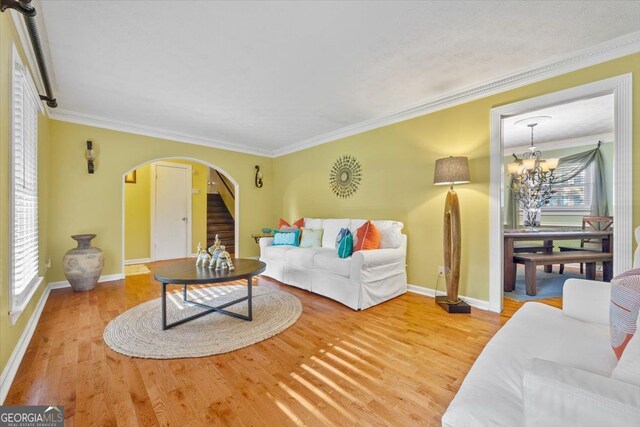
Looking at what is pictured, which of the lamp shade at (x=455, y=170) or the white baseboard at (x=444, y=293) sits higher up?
the lamp shade at (x=455, y=170)

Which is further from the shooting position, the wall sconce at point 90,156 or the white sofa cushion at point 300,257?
the wall sconce at point 90,156

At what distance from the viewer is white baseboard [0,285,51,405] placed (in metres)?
1.54

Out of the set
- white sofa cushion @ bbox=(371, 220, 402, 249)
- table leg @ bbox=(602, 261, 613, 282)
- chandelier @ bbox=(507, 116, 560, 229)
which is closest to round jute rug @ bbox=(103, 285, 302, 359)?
white sofa cushion @ bbox=(371, 220, 402, 249)

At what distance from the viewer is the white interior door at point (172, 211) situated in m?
5.73

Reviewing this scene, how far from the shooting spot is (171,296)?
3291 millimetres

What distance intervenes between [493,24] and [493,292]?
2.43m

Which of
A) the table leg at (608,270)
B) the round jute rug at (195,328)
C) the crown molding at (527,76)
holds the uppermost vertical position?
the crown molding at (527,76)

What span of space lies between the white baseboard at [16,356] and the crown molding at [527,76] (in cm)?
419

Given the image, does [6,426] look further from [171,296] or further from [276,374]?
[171,296]

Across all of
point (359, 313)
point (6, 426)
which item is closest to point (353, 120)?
point (359, 313)

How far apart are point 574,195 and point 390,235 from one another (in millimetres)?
4709

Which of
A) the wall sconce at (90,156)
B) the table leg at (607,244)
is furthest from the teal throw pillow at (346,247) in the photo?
the table leg at (607,244)

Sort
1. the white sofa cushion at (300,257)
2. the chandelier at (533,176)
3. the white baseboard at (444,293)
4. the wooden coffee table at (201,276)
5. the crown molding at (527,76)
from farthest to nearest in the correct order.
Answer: the chandelier at (533,176)
the white sofa cushion at (300,257)
the white baseboard at (444,293)
the wooden coffee table at (201,276)
the crown molding at (527,76)

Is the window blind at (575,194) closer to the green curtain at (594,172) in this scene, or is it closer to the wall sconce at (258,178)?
the green curtain at (594,172)
